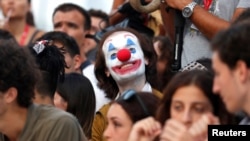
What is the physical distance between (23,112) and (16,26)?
4554mm

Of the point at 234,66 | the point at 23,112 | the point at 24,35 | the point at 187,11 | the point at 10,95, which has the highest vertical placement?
the point at 234,66

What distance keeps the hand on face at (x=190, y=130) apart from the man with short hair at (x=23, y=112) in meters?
1.38

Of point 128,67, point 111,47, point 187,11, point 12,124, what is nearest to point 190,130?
point 12,124

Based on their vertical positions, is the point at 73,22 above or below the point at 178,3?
below

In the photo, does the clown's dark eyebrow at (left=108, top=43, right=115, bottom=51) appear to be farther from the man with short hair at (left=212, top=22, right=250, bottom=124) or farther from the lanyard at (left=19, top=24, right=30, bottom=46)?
the lanyard at (left=19, top=24, right=30, bottom=46)

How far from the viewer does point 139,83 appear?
21.9ft

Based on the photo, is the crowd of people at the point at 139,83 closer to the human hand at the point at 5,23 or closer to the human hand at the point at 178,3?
the human hand at the point at 178,3

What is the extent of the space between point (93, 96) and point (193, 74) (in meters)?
2.01

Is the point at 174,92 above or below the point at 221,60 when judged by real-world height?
below

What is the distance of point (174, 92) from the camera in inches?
202

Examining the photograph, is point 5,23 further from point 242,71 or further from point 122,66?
point 242,71

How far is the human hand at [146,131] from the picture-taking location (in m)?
4.86

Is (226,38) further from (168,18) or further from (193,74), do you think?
(168,18)

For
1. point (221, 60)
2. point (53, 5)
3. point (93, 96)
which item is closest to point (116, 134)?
point (221, 60)
